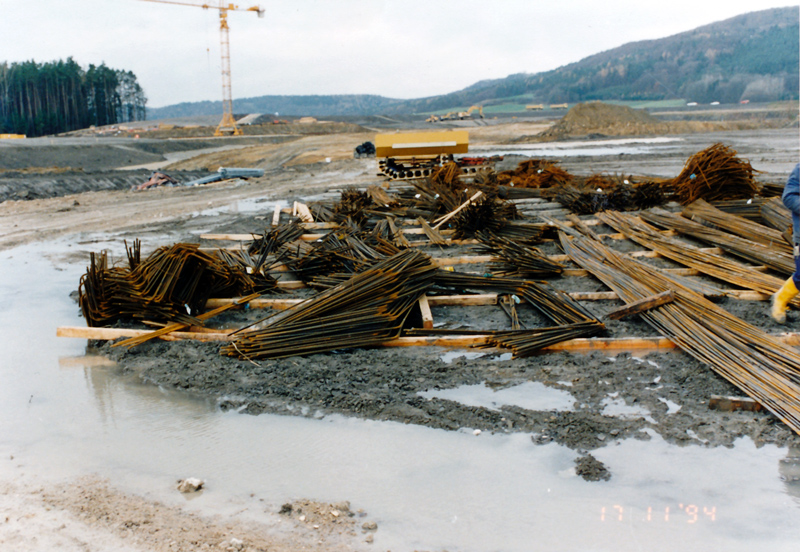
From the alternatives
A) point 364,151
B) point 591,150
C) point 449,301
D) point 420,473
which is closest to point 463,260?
point 449,301

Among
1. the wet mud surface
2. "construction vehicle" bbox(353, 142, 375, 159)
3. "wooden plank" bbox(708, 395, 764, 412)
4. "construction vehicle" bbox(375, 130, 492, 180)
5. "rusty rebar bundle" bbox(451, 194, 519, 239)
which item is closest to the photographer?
the wet mud surface

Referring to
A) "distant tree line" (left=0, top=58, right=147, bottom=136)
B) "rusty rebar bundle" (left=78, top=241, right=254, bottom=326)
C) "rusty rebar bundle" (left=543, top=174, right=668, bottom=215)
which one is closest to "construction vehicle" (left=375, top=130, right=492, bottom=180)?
"rusty rebar bundle" (left=543, top=174, right=668, bottom=215)


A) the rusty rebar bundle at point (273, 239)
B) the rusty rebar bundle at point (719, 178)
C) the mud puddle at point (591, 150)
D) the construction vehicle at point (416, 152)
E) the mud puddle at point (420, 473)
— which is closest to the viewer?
the mud puddle at point (420, 473)

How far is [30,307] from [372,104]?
19250cm

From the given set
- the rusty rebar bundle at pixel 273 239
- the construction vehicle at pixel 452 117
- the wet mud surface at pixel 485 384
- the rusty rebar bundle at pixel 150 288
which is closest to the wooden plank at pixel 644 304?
the wet mud surface at pixel 485 384

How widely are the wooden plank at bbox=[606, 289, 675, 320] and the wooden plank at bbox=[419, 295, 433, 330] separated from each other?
5.27ft

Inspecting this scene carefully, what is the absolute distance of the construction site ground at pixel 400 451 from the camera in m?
2.56

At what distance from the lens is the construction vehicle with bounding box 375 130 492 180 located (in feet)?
49.2

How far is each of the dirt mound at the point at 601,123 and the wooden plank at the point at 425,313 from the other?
114 ft

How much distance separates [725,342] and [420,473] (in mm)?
2657

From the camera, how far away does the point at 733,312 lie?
200 inches

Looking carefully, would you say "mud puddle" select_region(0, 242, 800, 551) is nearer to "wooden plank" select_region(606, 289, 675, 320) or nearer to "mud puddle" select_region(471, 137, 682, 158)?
"wooden plank" select_region(606, 289, 675, 320)

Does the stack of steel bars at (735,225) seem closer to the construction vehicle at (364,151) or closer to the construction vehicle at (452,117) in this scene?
the construction vehicle at (364,151)

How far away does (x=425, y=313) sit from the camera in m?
5.01
